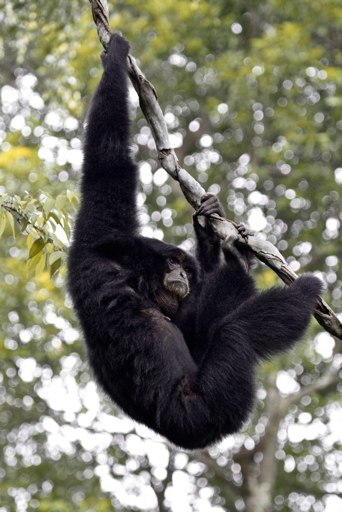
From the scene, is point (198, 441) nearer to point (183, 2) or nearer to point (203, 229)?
point (203, 229)

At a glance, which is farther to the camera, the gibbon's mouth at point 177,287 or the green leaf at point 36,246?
the gibbon's mouth at point 177,287

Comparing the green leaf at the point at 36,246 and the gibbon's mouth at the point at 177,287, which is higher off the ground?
the green leaf at the point at 36,246

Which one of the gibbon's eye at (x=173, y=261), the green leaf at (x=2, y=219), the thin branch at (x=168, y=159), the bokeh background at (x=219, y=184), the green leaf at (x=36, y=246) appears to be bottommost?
the bokeh background at (x=219, y=184)

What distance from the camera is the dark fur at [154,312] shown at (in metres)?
5.46

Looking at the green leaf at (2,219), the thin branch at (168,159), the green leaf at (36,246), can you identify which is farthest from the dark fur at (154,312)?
the green leaf at (2,219)

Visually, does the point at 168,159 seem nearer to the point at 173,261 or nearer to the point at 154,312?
the point at 154,312

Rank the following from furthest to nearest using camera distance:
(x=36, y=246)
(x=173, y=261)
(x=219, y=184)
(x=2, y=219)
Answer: (x=219, y=184) → (x=173, y=261) → (x=36, y=246) → (x=2, y=219)

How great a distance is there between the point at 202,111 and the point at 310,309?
1129cm

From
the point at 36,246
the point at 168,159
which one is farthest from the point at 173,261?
the point at 168,159

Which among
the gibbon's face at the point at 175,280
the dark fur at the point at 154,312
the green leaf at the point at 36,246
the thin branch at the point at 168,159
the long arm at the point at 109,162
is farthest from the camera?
the gibbon's face at the point at 175,280

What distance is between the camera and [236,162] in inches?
628

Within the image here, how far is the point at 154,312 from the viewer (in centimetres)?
577

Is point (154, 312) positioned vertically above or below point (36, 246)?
below

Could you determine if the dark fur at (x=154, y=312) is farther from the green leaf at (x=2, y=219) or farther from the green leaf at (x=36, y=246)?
the green leaf at (x=2, y=219)
